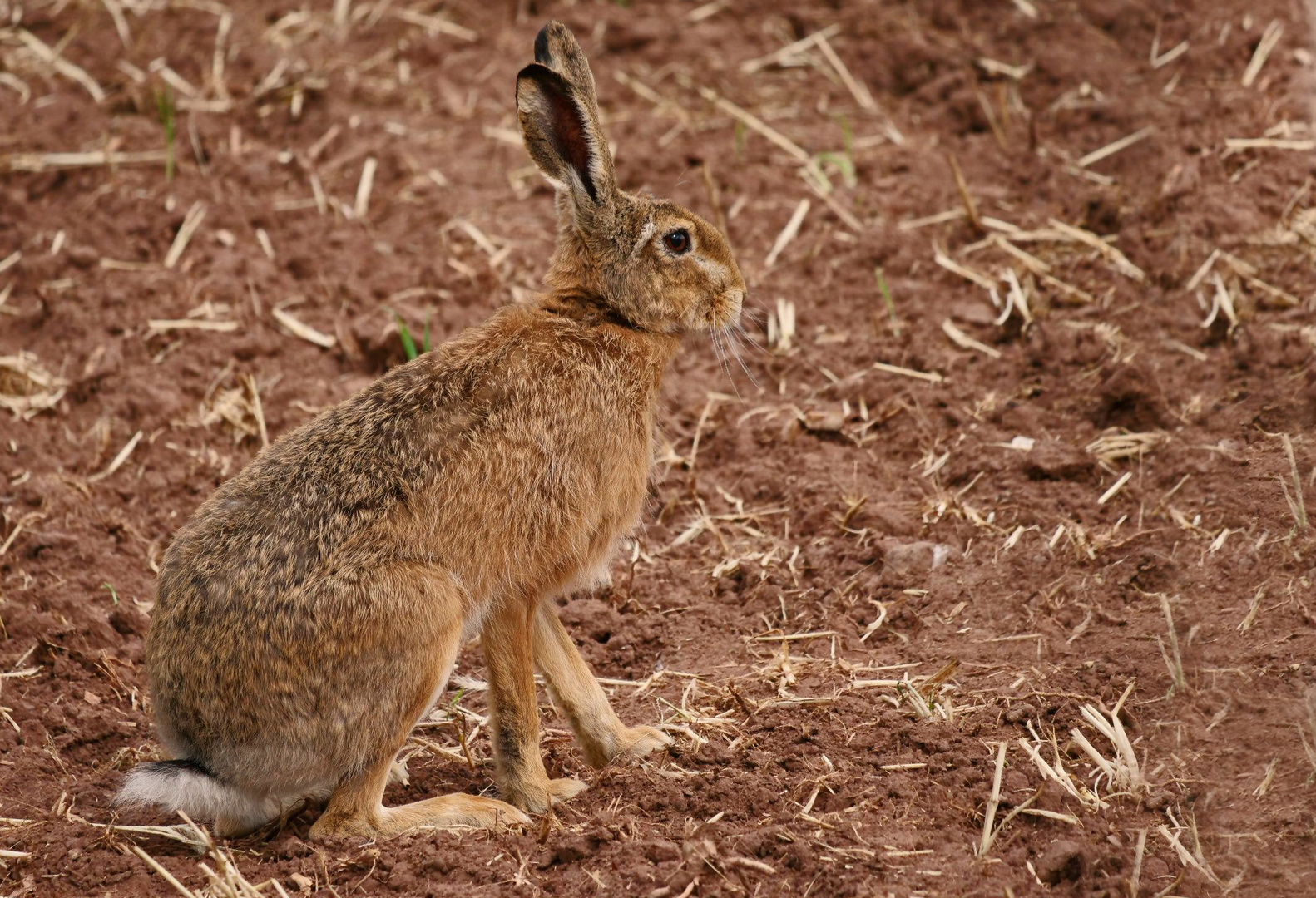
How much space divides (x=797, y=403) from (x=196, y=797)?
358 cm

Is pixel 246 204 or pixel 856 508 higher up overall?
pixel 246 204

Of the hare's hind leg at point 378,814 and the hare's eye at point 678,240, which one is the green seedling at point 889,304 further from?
the hare's hind leg at point 378,814

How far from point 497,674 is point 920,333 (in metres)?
3.35

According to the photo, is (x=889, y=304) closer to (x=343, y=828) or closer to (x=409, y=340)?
(x=409, y=340)

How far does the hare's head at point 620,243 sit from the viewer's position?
527 centimetres

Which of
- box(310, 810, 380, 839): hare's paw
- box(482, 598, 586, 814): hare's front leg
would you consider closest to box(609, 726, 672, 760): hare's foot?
box(482, 598, 586, 814): hare's front leg

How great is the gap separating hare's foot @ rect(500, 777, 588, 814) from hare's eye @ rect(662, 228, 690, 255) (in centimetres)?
197

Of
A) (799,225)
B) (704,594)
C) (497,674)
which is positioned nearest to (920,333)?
(799,225)

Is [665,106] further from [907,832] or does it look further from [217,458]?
[907,832]

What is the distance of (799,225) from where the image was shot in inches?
324

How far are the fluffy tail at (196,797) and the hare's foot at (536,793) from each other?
770mm

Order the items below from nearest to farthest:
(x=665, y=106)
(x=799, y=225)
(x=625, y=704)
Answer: (x=625, y=704) → (x=799, y=225) → (x=665, y=106)

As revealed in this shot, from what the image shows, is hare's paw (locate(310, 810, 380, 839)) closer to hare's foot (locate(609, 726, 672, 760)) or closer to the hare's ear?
hare's foot (locate(609, 726, 672, 760))

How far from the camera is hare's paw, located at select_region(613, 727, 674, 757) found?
16.9ft
